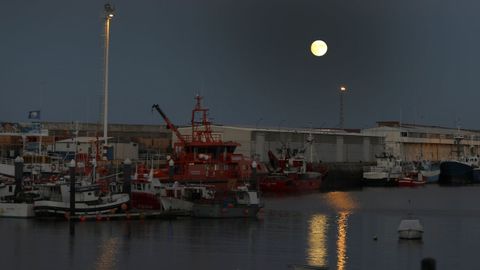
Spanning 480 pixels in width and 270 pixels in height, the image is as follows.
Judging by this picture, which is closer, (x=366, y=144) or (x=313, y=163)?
(x=313, y=163)

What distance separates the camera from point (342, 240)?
113ft

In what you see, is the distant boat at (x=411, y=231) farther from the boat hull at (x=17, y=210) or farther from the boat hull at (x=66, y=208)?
the boat hull at (x=17, y=210)

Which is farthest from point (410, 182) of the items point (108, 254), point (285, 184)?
point (108, 254)

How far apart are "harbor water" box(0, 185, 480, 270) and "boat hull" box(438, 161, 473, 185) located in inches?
2026

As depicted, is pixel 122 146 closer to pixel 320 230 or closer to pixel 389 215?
pixel 389 215

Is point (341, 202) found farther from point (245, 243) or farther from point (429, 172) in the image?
point (429, 172)

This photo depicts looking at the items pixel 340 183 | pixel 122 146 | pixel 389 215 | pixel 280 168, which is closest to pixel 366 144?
pixel 340 183

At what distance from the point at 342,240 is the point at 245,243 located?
15.4 feet

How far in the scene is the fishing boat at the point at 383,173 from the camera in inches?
3386

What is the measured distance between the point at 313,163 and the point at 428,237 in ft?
167

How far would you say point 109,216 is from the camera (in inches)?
1533

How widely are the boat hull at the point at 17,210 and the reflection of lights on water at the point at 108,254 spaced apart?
26.7ft

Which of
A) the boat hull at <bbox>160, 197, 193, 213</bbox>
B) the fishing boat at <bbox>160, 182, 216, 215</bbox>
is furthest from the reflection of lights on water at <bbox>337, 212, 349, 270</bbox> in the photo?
the boat hull at <bbox>160, 197, 193, 213</bbox>

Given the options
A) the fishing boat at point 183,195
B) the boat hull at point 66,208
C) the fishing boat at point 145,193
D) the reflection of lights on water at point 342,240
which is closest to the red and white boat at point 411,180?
the reflection of lights on water at point 342,240
